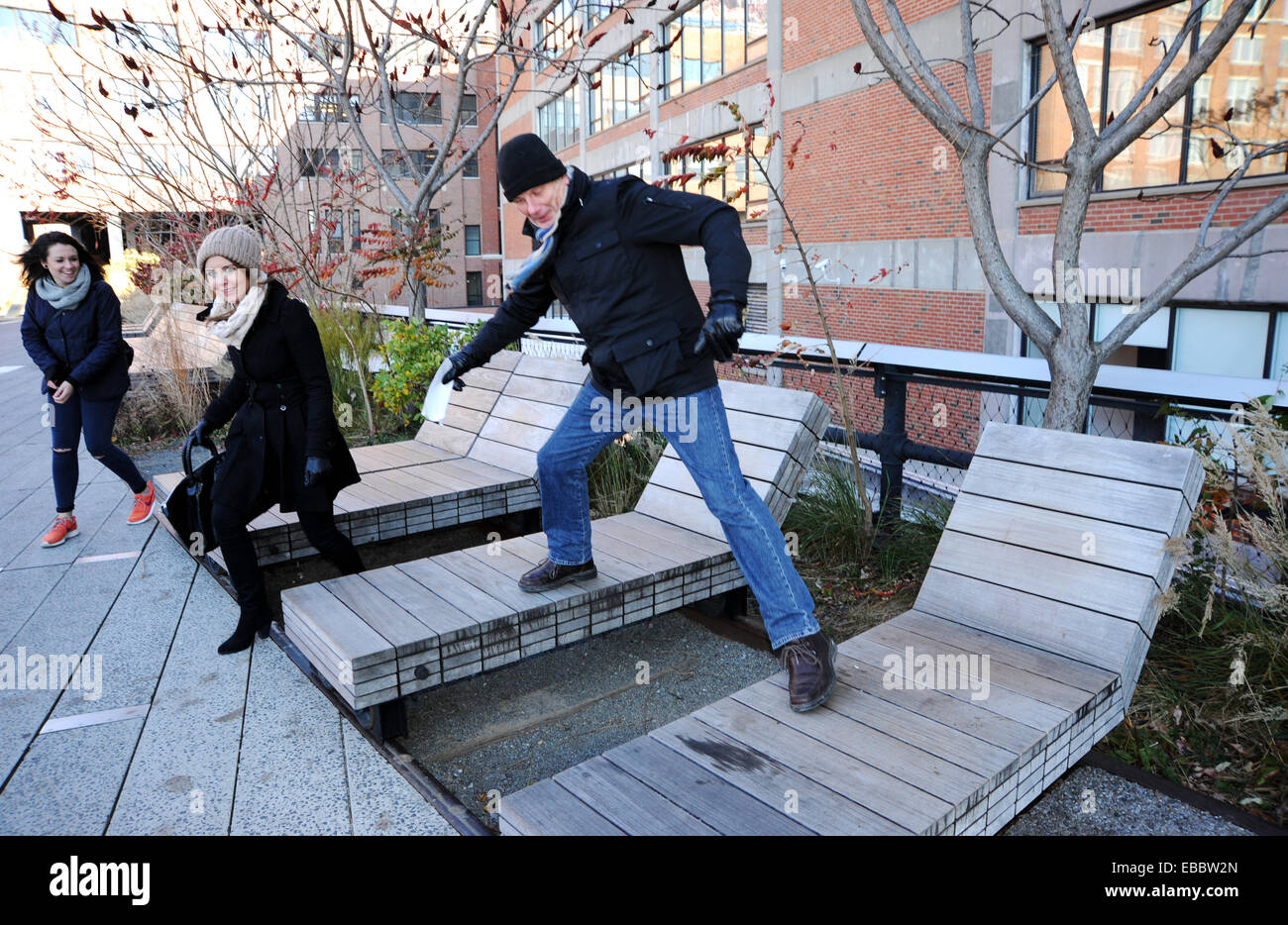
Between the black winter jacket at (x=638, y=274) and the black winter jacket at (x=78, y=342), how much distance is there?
3.86 m

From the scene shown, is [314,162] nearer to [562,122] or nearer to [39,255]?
[39,255]

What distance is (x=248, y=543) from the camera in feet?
13.0

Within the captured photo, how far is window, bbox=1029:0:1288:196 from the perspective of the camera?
13.2m

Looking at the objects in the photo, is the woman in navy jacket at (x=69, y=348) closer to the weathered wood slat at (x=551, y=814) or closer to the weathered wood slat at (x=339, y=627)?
the weathered wood slat at (x=339, y=627)

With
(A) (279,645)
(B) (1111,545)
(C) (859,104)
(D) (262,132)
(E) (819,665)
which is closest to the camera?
(E) (819,665)

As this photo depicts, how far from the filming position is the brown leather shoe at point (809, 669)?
2730 millimetres

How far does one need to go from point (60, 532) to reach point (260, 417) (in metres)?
2.50

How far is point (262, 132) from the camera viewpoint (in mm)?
10000

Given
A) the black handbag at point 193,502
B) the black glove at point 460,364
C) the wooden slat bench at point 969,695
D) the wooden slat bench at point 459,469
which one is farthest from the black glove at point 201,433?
the wooden slat bench at point 969,695

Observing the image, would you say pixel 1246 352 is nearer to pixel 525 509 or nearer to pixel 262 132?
pixel 525 509

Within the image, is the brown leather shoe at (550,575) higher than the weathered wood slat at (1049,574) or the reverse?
the reverse

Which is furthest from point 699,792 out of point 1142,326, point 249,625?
point 1142,326
